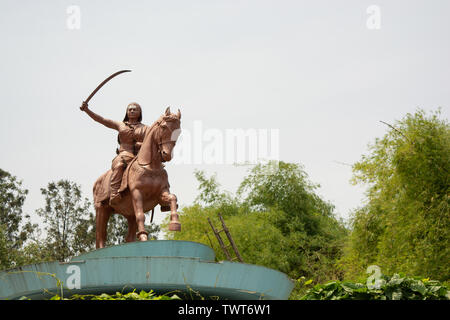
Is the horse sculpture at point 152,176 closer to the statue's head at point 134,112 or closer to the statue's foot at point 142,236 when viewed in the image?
the statue's foot at point 142,236

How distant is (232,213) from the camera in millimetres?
33781

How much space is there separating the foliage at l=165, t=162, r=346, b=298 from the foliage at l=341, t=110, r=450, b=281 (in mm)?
6875

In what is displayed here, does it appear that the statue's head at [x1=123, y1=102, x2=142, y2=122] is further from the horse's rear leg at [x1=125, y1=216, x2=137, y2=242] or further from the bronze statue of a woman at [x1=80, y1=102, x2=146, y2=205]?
the horse's rear leg at [x1=125, y1=216, x2=137, y2=242]

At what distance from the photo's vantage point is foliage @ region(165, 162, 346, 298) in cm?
2878

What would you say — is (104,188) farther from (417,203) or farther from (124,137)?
(417,203)

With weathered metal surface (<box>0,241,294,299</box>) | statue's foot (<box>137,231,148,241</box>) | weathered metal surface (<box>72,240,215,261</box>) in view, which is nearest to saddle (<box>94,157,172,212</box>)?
statue's foot (<box>137,231,148,241</box>)

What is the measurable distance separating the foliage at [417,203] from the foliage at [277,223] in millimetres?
6875

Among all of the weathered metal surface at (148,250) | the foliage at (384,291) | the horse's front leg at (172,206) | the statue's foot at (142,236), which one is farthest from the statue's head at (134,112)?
the foliage at (384,291)

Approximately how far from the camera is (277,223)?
3161 centimetres

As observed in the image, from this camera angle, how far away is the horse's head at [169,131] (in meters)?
11.3
